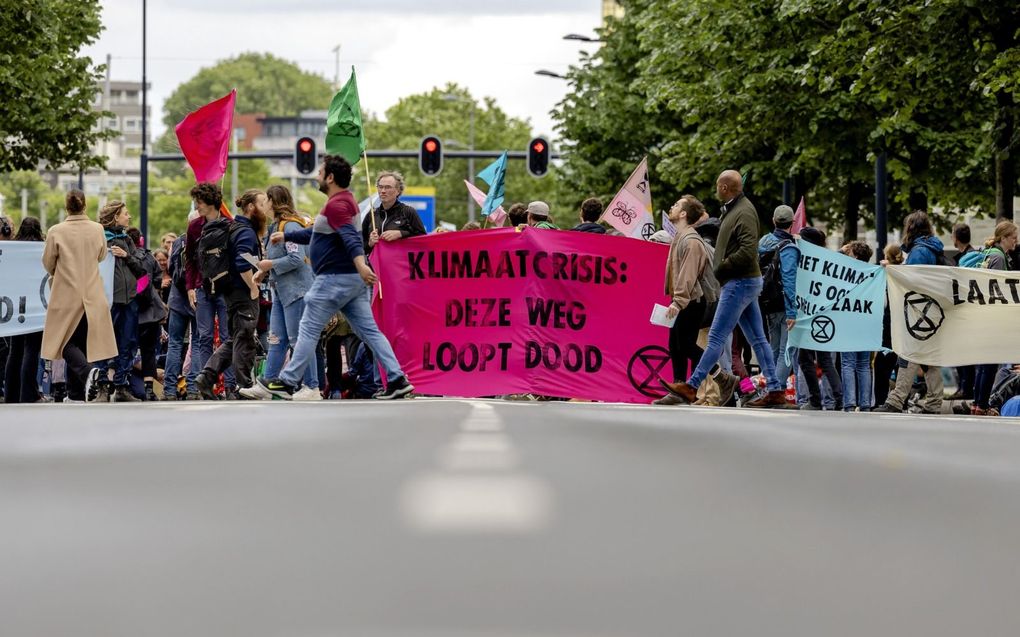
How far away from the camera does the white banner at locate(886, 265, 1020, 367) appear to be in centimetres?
1414

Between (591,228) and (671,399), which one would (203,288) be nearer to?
(591,228)

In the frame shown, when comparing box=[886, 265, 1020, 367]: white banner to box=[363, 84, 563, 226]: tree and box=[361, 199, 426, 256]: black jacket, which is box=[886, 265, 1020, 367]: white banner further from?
box=[363, 84, 563, 226]: tree

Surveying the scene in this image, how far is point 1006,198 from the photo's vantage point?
65.4 feet

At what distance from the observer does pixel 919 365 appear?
47.8 ft

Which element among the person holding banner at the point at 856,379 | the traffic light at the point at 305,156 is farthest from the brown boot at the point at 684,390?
the traffic light at the point at 305,156

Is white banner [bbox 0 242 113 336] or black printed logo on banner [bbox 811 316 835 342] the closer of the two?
white banner [bbox 0 242 113 336]

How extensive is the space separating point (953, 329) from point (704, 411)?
42.6ft

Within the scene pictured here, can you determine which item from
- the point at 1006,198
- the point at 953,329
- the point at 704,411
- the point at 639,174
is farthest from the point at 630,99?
the point at 704,411

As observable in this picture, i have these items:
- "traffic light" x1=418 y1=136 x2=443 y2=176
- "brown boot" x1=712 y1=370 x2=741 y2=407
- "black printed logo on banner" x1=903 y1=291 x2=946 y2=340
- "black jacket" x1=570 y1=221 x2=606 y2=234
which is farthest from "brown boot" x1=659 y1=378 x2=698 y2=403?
"traffic light" x1=418 y1=136 x2=443 y2=176

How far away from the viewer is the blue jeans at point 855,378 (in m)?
14.4

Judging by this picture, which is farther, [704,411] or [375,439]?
[704,411]

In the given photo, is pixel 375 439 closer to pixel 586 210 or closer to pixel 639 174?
pixel 586 210

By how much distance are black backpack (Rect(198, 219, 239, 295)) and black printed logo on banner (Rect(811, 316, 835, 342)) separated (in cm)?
510

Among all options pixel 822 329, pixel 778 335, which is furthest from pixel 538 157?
pixel 822 329
